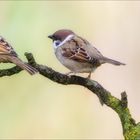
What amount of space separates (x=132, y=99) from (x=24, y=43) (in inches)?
86.4

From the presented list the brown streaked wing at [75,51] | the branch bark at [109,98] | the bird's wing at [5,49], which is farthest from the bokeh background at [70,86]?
the branch bark at [109,98]

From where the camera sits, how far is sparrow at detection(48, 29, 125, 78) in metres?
5.16

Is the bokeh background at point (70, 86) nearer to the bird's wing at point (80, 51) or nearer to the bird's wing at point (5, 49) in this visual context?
the bird's wing at point (80, 51)

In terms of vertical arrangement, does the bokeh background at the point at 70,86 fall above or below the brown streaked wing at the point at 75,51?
above

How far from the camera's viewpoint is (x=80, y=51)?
17.1 ft

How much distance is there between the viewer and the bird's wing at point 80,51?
17.0 ft

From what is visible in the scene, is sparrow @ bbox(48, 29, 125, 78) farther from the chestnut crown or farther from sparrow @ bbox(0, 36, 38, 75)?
sparrow @ bbox(0, 36, 38, 75)

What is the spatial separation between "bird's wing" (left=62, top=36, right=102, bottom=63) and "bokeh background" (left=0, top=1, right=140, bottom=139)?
10.5ft

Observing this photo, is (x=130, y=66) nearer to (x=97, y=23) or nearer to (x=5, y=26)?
(x=97, y=23)

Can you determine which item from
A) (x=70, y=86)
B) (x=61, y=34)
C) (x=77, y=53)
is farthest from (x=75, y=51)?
(x=70, y=86)

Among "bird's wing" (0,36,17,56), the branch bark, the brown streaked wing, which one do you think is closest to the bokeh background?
the brown streaked wing

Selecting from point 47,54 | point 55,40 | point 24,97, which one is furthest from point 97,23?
point 55,40

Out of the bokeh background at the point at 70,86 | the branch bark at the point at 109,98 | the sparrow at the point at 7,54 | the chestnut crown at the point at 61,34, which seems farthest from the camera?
the bokeh background at the point at 70,86

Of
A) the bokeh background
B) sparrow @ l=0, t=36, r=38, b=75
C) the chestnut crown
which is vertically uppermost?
the bokeh background
